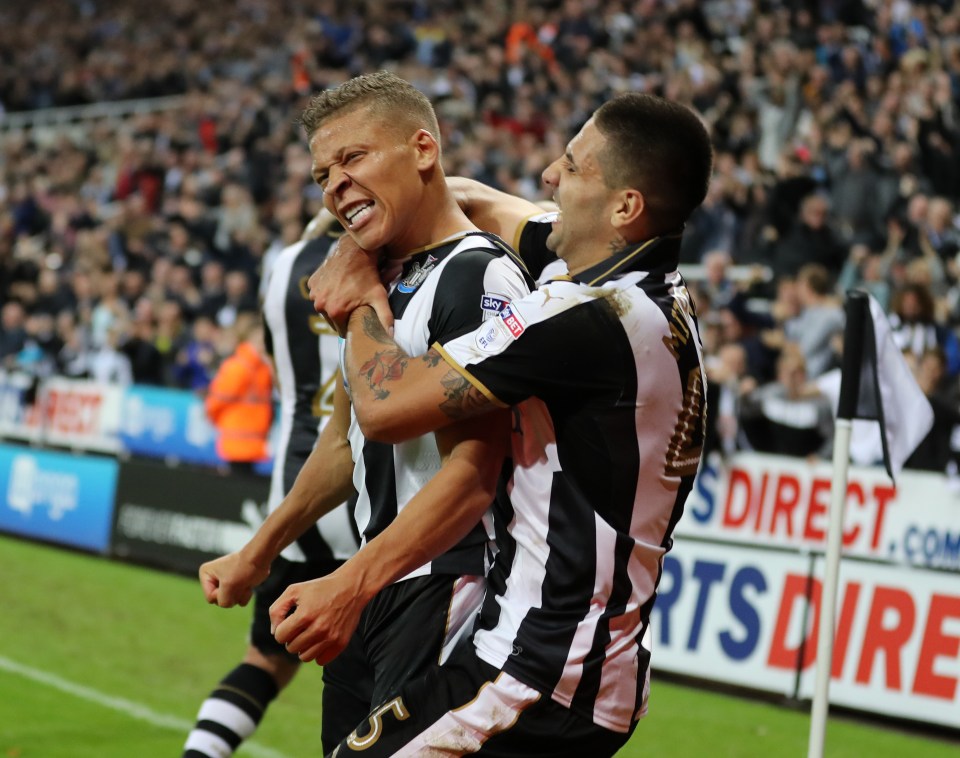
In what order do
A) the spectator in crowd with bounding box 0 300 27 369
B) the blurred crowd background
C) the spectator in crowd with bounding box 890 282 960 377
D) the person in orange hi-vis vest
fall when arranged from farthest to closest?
the spectator in crowd with bounding box 0 300 27 369 < the person in orange hi-vis vest < the blurred crowd background < the spectator in crowd with bounding box 890 282 960 377

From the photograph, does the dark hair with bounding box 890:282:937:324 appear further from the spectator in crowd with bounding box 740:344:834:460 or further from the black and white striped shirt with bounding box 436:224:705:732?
the black and white striped shirt with bounding box 436:224:705:732

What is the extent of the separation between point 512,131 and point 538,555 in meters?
15.4

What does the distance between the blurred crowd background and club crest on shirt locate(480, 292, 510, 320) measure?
536 cm

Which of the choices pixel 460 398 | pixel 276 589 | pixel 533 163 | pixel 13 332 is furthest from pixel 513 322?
pixel 13 332

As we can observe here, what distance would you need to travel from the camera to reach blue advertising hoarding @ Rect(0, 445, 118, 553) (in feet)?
40.7

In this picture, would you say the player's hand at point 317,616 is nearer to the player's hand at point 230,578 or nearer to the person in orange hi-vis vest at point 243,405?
the player's hand at point 230,578

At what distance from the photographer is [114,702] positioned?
7.26 m

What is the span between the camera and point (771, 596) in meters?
8.22

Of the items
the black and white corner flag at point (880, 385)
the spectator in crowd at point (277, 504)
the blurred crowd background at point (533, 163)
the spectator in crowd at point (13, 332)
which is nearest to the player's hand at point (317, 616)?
the spectator in crowd at point (277, 504)

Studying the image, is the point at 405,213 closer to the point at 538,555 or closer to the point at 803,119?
the point at 538,555

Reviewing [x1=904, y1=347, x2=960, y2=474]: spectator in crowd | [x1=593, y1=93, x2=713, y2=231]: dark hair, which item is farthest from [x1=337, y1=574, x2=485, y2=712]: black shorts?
[x1=904, y1=347, x2=960, y2=474]: spectator in crowd

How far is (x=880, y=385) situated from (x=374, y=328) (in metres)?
2.87

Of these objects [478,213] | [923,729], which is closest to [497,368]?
[478,213]

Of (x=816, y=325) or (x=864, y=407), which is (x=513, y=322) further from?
(x=816, y=325)
